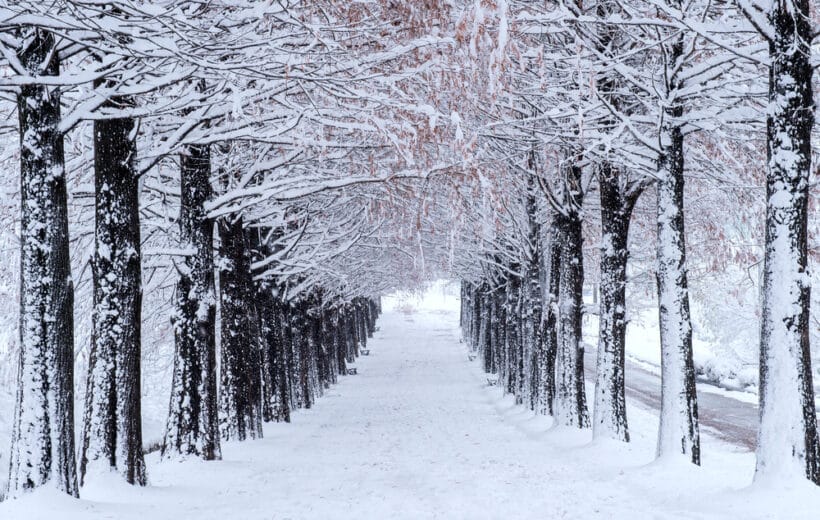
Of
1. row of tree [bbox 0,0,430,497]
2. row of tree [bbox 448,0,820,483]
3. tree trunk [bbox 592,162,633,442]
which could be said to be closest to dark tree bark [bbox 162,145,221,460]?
row of tree [bbox 0,0,430,497]

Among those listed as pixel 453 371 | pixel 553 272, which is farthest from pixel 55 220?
pixel 453 371

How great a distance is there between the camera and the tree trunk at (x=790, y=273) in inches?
309

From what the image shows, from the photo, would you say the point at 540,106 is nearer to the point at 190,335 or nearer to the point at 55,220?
the point at 190,335

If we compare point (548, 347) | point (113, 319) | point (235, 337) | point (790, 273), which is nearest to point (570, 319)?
point (548, 347)

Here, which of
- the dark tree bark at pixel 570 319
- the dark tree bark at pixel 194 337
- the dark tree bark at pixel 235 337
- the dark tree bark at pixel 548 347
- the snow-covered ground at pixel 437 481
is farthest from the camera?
the dark tree bark at pixel 548 347

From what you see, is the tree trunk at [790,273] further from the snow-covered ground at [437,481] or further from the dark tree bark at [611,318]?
the dark tree bark at [611,318]

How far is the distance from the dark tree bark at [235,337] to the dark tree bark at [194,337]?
74.7 inches

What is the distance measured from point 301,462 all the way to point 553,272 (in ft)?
26.1

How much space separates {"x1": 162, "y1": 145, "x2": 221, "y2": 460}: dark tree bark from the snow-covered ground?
20.2 inches

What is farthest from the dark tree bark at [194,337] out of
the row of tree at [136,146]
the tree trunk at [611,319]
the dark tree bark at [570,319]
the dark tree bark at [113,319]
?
the dark tree bark at [570,319]

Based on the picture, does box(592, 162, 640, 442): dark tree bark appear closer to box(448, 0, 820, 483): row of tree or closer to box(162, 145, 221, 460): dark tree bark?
box(448, 0, 820, 483): row of tree

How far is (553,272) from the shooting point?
18406 mm

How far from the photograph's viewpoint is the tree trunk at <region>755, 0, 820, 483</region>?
786 centimetres

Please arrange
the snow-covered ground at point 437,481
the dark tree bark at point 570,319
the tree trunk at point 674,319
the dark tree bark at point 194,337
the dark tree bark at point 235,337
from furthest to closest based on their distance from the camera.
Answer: the dark tree bark at point 570,319 < the dark tree bark at point 235,337 < the dark tree bark at point 194,337 < the tree trunk at point 674,319 < the snow-covered ground at point 437,481
